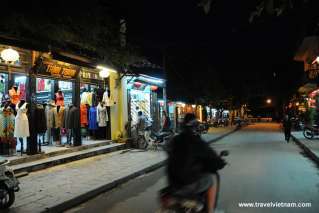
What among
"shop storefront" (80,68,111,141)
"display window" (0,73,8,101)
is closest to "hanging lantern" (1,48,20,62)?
"display window" (0,73,8,101)

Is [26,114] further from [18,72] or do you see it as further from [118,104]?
[118,104]

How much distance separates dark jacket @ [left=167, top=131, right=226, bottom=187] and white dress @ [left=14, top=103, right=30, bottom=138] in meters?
9.73

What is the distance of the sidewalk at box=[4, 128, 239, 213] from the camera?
28.5 ft

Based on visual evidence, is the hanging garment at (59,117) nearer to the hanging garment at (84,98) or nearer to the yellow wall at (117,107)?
the hanging garment at (84,98)

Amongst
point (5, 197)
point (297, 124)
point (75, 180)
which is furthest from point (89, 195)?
point (297, 124)

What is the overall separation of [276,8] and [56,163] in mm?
11434

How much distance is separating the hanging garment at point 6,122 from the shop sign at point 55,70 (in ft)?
6.10

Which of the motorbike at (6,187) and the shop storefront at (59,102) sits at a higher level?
the shop storefront at (59,102)

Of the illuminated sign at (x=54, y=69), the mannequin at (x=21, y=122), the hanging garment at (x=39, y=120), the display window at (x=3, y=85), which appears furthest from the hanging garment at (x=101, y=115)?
the mannequin at (x=21, y=122)

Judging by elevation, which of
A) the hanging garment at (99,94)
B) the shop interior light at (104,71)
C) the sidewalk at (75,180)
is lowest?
the sidewalk at (75,180)

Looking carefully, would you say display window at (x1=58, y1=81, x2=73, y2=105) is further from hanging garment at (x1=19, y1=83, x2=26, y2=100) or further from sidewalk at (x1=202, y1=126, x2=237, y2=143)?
sidewalk at (x1=202, y1=126, x2=237, y2=143)

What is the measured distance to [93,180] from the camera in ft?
37.3

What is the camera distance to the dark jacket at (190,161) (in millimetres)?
5199

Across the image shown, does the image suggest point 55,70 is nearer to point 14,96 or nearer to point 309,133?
point 14,96
